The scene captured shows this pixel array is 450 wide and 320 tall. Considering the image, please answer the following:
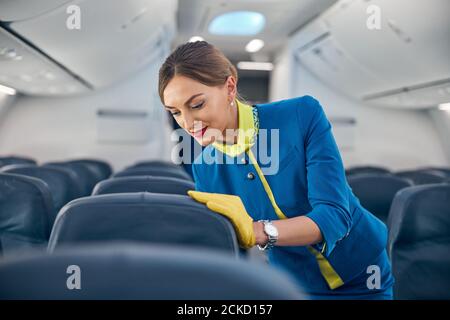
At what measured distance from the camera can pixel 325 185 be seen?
4.20 feet

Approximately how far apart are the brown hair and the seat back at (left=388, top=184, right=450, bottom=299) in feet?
3.24

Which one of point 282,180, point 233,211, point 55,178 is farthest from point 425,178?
point 233,211

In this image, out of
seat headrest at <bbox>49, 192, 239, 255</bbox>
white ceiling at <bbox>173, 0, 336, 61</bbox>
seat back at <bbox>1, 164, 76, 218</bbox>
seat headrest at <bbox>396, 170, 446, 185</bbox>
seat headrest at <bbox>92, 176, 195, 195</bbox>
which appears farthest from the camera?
white ceiling at <bbox>173, 0, 336, 61</bbox>

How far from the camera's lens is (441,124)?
7.44 m

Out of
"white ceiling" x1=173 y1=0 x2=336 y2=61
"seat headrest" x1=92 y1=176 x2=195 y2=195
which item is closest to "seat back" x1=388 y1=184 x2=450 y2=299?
"seat headrest" x1=92 y1=176 x2=195 y2=195

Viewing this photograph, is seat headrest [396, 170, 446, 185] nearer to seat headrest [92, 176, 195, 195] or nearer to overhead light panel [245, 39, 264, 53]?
seat headrest [92, 176, 195, 195]

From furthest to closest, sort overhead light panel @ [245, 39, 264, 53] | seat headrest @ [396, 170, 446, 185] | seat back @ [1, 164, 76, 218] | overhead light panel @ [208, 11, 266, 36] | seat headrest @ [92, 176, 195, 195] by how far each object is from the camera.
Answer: overhead light panel @ [245, 39, 264, 53] → overhead light panel @ [208, 11, 266, 36] → seat headrest @ [396, 170, 446, 185] → seat back @ [1, 164, 76, 218] → seat headrest @ [92, 176, 195, 195]

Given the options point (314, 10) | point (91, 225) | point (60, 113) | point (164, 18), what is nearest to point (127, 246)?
point (91, 225)

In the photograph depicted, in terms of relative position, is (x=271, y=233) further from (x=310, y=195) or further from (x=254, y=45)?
(x=254, y=45)

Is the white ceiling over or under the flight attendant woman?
over

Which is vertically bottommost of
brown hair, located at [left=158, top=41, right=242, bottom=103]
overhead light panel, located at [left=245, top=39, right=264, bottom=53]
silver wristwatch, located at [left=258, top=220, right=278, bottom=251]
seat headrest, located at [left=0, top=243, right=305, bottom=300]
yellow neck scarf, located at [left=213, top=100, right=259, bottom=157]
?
A: silver wristwatch, located at [left=258, top=220, right=278, bottom=251]

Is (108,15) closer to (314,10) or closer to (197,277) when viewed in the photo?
(314,10)

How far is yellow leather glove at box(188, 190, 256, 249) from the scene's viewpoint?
3.56 ft

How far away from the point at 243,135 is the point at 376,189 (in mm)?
1841
